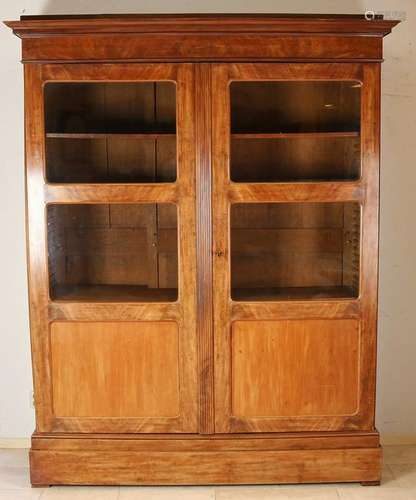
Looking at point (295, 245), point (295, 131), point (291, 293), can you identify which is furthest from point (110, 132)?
point (291, 293)

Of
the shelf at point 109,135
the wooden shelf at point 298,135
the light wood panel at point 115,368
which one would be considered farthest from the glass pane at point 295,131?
the light wood panel at point 115,368

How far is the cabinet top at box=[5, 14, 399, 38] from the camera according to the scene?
2.89m

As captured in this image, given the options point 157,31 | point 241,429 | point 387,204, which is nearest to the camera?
point 157,31

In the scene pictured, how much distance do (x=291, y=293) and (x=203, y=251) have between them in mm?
447

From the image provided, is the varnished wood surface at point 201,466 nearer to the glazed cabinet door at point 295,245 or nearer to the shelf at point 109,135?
the glazed cabinet door at point 295,245

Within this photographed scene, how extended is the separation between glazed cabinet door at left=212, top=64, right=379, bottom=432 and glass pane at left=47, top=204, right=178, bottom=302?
24cm

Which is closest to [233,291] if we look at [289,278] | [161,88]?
[289,278]

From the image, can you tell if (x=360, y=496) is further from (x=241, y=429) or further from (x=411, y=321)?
(x=411, y=321)

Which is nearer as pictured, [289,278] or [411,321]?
[289,278]

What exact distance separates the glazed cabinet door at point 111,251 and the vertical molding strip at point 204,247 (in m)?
0.03

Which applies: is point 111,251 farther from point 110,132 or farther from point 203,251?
point 110,132

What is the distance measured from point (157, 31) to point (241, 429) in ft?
5.85

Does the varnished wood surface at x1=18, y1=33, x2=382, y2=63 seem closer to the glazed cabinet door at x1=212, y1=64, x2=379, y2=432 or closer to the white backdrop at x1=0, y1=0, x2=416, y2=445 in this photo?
the glazed cabinet door at x1=212, y1=64, x2=379, y2=432

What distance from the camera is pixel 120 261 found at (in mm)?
3148
